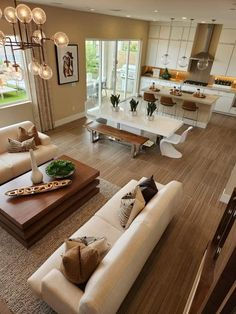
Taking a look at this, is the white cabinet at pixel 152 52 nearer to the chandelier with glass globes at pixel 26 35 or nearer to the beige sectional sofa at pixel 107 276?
the chandelier with glass globes at pixel 26 35

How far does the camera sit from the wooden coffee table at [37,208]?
107 inches

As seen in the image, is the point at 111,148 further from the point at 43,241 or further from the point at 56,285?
the point at 56,285

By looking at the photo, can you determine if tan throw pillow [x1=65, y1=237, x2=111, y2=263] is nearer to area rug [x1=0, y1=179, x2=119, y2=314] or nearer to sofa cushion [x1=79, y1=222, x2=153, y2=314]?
sofa cushion [x1=79, y1=222, x2=153, y2=314]

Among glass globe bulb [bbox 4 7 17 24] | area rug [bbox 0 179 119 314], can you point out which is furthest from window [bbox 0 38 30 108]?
area rug [bbox 0 179 119 314]

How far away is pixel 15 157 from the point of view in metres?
3.94

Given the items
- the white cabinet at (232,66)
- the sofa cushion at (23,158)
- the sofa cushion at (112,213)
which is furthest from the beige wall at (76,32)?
the sofa cushion at (112,213)

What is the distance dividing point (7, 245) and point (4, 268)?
333mm

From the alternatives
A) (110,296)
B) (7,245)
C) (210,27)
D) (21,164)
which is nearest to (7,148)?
(21,164)

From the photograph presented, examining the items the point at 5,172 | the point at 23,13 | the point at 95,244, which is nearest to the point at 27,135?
the point at 5,172

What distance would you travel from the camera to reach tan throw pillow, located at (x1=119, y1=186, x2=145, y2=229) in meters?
2.52

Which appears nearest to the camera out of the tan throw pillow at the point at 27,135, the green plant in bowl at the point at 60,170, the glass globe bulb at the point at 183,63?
the green plant in bowl at the point at 60,170

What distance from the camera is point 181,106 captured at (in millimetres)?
7156

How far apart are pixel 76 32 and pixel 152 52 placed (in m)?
4.35

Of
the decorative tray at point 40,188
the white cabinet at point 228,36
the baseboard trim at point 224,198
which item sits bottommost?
the baseboard trim at point 224,198
